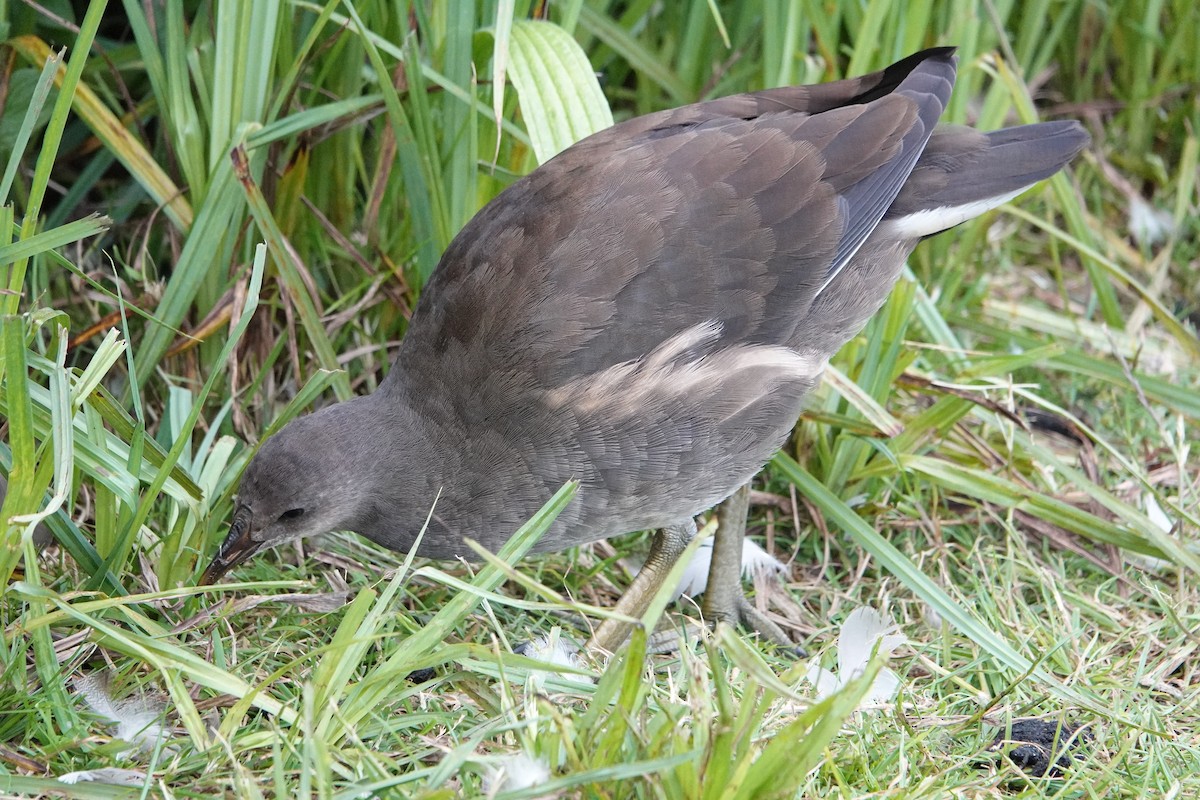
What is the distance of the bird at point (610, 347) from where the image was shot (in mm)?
2473

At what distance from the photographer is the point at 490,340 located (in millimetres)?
2508

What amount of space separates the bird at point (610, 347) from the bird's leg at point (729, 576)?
106mm

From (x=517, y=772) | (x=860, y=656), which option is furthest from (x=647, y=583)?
(x=517, y=772)

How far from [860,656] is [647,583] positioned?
54 cm

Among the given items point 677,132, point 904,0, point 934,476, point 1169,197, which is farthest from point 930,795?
point 1169,197

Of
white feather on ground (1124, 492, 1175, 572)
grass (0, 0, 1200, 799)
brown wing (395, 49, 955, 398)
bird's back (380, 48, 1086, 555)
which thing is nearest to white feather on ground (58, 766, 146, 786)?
grass (0, 0, 1200, 799)

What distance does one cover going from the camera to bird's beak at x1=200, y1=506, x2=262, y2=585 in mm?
2428

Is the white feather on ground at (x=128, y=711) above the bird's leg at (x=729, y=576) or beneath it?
above

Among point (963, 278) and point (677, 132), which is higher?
point (677, 132)

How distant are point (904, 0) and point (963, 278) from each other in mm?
940

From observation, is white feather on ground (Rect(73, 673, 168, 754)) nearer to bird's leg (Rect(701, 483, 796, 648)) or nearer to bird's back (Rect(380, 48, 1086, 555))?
bird's back (Rect(380, 48, 1086, 555))

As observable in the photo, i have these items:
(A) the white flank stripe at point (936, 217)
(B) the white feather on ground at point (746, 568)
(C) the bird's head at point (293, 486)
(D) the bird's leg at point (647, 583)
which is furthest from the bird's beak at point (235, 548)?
(A) the white flank stripe at point (936, 217)

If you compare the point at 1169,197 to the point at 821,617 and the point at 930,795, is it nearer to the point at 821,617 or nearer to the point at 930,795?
the point at 821,617

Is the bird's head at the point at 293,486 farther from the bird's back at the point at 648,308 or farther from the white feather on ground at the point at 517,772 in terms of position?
the white feather on ground at the point at 517,772
